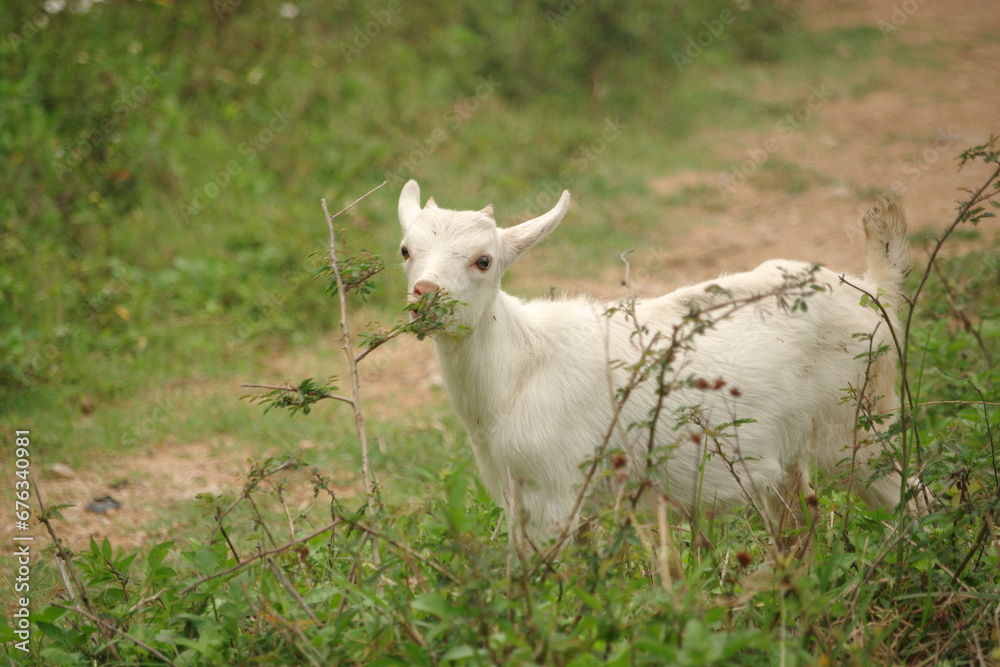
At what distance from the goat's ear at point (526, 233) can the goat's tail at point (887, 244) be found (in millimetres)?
1290

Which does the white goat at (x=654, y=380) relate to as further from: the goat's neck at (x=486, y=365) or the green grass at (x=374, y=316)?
the green grass at (x=374, y=316)

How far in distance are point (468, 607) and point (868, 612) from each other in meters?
1.36

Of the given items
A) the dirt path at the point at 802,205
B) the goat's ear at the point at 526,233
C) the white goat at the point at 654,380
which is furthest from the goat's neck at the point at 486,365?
the dirt path at the point at 802,205

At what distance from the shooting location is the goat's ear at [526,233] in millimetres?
3469

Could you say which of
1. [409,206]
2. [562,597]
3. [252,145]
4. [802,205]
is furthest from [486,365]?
[802,205]

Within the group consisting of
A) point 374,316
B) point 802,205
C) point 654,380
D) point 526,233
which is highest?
point 802,205

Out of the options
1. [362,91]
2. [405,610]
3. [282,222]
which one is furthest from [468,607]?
[362,91]

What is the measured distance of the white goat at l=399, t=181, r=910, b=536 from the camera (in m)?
3.24

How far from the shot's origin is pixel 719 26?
1055 centimetres

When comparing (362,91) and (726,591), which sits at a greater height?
(362,91)

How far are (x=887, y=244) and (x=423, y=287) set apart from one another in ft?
6.59

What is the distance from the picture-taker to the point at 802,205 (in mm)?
7762

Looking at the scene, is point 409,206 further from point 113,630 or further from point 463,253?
point 113,630

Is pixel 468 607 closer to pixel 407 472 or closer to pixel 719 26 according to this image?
pixel 407 472
